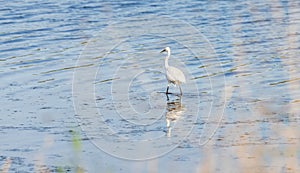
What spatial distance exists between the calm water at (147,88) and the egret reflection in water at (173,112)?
0.6 inches

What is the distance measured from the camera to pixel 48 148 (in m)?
7.39

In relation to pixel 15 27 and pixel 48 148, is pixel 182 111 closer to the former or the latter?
pixel 48 148

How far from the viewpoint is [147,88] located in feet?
34.5

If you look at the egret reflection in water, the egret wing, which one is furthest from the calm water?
the egret wing

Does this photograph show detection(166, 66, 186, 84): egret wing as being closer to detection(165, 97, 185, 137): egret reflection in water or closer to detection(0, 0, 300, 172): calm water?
detection(0, 0, 300, 172): calm water

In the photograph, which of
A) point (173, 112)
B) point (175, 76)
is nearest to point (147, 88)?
point (175, 76)

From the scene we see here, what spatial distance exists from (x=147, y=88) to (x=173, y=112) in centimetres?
125

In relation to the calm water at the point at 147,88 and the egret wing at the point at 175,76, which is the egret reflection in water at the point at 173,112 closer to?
the calm water at the point at 147,88

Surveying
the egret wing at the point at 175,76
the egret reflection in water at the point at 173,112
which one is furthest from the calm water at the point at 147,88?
the egret wing at the point at 175,76

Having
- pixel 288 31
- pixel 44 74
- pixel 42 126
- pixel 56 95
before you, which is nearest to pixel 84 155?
pixel 42 126

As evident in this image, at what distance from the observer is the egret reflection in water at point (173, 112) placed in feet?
28.1

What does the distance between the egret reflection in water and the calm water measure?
14mm

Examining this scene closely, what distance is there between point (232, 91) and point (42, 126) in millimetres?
2732

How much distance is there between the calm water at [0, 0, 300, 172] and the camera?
712 cm
